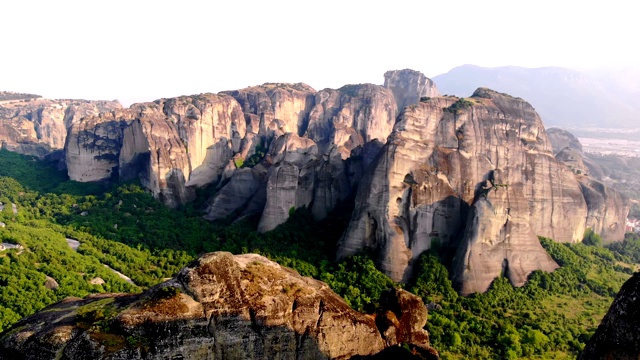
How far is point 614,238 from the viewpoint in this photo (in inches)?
1642

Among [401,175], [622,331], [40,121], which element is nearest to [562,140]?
[401,175]

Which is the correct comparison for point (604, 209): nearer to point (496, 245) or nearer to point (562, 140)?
point (496, 245)

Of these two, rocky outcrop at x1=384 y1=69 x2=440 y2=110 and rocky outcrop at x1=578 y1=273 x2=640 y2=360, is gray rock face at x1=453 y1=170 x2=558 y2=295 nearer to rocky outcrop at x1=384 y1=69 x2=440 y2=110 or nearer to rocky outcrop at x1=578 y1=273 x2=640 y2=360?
rocky outcrop at x1=578 y1=273 x2=640 y2=360

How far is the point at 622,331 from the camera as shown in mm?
8031

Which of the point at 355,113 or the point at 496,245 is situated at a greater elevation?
the point at 355,113

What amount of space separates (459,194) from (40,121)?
77.6m

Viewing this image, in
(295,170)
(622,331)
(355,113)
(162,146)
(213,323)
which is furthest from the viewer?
(355,113)

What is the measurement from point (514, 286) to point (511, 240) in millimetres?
3184

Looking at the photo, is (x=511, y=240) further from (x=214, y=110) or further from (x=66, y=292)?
(x=214, y=110)

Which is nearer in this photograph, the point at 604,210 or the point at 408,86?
the point at 604,210

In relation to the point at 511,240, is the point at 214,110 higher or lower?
A: higher

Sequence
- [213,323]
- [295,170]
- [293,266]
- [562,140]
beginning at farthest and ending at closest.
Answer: [562,140] → [295,170] → [293,266] → [213,323]

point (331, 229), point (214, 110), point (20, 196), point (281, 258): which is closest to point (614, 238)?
point (331, 229)

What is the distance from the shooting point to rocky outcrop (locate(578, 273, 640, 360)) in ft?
25.8
